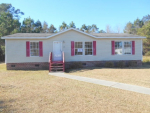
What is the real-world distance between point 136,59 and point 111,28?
31.6 metres

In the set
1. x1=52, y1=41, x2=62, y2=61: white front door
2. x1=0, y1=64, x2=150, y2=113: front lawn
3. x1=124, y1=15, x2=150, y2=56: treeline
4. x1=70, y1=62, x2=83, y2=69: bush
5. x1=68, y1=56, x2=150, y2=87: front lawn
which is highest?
x1=124, y1=15, x2=150, y2=56: treeline

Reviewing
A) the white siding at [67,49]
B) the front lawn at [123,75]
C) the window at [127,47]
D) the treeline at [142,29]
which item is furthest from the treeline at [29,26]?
the front lawn at [123,75]

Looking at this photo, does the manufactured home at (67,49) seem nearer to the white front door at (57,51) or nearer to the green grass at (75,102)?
the white front door at (57,51)

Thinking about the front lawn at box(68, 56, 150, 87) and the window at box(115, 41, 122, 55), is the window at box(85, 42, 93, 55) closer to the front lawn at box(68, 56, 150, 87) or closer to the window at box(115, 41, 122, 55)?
the window at box(115, 41, 122, 55)

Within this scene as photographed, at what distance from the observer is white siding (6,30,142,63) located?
12422 mm

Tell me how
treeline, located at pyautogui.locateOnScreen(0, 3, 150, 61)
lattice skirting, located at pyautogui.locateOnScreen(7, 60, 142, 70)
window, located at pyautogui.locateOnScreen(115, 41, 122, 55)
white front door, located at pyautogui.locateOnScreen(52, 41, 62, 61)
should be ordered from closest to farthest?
lattice skirting, located at pyautogui.locateOnScreen(7, 60, 142, 70) → white front door, located at pyautogui.locateOnScreen(52, 41, 62, 61) → window, located at pyautogui.locateOnScreen(115, 41, 122, 55) → treeline, located at pyautogui.locateOnScreen(0, 3, 150, 61)

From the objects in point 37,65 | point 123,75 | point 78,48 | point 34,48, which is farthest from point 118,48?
point 34,48

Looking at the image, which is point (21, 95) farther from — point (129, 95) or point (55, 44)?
point (55, 44)

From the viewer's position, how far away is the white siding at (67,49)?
12422 millimetres

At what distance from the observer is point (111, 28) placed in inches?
1697

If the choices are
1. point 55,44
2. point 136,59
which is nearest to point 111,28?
point 136,59

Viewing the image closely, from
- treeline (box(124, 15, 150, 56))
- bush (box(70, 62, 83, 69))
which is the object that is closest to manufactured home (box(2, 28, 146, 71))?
bush (box(70, 62, 83, 69))

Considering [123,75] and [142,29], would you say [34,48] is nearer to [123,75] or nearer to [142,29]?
[123,75]

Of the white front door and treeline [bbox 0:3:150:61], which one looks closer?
the white front door
